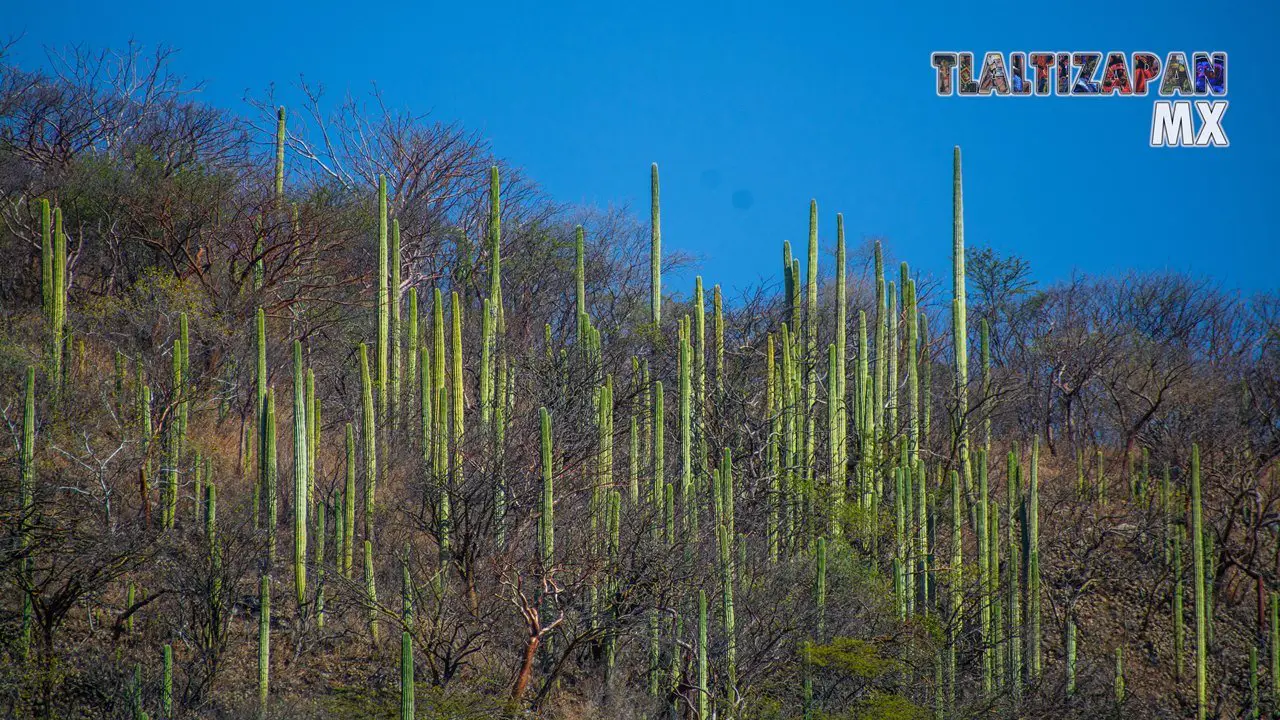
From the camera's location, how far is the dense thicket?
13.1 metres

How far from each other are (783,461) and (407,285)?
8.98 meters

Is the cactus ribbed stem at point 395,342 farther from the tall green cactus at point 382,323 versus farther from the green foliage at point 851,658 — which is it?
the green foliage at point 851,658

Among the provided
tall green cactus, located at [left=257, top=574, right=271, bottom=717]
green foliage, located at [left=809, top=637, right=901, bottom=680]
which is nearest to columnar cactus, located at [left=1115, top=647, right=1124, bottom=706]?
green foliage, located at [left=809, top=637, right=901, bottom=680]

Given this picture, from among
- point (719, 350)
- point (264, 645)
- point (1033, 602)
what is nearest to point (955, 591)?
point (1033, 602)

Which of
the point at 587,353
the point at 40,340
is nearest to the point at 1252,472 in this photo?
the point at 587,353

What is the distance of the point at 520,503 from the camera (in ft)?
47.5

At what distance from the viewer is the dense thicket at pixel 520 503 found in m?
13.1

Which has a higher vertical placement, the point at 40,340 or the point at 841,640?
the point at 40,340

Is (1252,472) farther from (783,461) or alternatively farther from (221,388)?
(221,388)

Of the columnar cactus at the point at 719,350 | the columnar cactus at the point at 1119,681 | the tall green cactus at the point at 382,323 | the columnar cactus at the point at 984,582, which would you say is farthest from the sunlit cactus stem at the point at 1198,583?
the tall green cactus at the point at 382,323

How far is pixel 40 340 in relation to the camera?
57.5ft

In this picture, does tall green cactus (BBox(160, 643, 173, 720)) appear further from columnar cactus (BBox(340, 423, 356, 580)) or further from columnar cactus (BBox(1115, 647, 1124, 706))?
columnar cactus (BBox(1115, 647, 1124, 706))

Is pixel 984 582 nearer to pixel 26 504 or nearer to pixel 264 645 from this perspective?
pixel 264 645

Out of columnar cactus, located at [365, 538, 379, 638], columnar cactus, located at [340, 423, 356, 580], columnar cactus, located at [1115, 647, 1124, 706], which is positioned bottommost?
columnar cactus, located at [1115, 647, 1124, 706]
